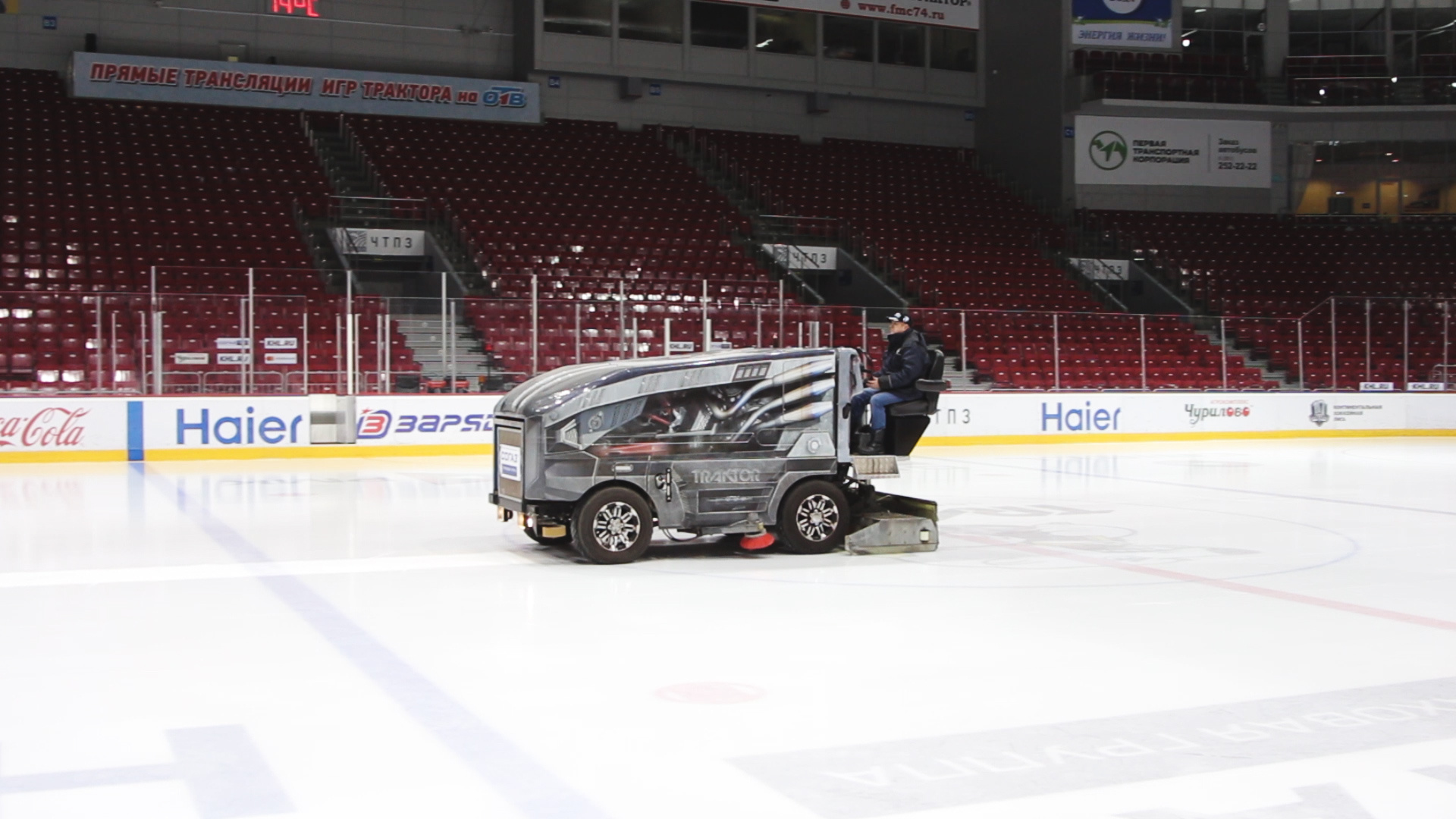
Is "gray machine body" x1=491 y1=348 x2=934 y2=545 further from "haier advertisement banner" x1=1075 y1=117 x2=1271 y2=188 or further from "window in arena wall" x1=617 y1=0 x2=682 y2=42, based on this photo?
"haier advertisement banner" x1=1075 y1=117 x2=1271 y2=188

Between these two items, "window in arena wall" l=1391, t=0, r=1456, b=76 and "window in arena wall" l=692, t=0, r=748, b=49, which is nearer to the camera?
"window in arena wall" l=692, t=0, r=748, b=49

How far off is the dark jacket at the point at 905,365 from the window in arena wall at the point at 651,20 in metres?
21.6

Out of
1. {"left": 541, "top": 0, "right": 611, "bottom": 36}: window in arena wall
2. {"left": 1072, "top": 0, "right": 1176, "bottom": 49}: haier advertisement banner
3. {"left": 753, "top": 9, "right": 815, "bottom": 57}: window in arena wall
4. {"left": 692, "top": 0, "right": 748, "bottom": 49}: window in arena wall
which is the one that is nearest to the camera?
{"left": 541, "top": 0, "right": 611, "bottom": 36}: window in arena wall

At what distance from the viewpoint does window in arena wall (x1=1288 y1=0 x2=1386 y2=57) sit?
31953 mm

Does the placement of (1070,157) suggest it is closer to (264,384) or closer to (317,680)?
(264,384)

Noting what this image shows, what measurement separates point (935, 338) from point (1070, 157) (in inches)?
450

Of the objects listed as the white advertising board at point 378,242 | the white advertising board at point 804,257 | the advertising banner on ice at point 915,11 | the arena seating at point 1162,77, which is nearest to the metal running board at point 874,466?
the white advertising board at point 378,242

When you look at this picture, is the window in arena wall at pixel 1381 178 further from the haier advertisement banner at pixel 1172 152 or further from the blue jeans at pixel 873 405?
the blue jeans at pixel 873 405

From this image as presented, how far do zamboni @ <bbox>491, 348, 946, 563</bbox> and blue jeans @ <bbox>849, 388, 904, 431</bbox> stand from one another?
0.07m

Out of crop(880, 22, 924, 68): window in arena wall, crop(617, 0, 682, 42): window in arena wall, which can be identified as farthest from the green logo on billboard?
crop(617, 0, 682, 42): window in arena wall

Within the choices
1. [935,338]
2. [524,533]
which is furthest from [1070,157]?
[524,533]

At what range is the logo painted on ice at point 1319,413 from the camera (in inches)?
928

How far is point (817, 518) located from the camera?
914cm

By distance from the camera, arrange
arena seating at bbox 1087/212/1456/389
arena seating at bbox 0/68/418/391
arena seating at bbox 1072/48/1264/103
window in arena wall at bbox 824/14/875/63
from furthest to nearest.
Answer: window in arena wall at bbox 824/14/875/63 < arena seating at bbox 1072/48/1264/103 < arena seating at bbox 1087/212/1456/389 < arena seating at bbox 0/68/418/391
